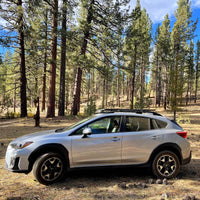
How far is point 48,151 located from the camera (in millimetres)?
3992

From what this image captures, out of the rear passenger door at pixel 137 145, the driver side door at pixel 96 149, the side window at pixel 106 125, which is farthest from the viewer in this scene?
the side window at pixel 106 125

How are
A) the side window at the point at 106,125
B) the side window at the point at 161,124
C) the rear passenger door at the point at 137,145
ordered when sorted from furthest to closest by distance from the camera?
the side window at the point at 161,124 → the side window at the point at 106,125 → the rear passenger door at the point at 137,145

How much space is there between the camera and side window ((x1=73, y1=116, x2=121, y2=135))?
4.29 m

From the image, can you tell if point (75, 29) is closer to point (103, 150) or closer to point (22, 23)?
point (22, 23)

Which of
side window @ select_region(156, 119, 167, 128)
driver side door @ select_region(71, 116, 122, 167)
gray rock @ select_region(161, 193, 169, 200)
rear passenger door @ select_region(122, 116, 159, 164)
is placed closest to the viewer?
gray rock @ select_region(161, 193, 169, 200)

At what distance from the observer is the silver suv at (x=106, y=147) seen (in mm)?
3890

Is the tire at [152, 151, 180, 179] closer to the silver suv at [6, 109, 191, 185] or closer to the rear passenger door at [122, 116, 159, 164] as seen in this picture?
the silver suv at [6, 109, 191, 185]

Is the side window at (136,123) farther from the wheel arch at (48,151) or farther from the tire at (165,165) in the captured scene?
the wheel arch at (48,151)

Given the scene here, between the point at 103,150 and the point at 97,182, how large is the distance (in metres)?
0.81

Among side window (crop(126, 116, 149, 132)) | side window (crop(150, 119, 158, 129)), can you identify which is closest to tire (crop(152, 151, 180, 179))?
side window (crop(150, 119, 158, 129))

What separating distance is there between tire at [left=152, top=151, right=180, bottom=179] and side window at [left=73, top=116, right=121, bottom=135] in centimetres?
120

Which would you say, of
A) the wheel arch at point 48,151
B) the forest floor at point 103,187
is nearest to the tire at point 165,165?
the forest floor at point 103,187

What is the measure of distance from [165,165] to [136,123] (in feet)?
3.99

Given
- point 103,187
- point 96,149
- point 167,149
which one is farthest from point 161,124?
point 103,187
